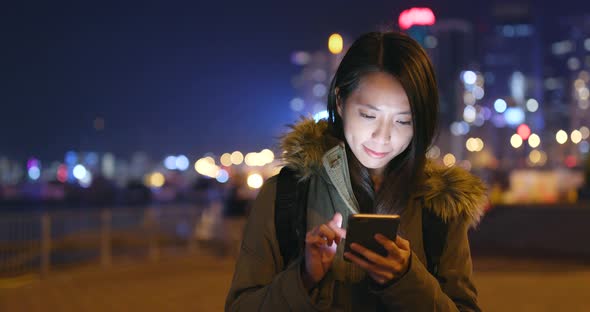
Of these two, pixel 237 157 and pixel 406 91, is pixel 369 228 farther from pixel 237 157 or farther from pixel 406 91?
pixel 237 157

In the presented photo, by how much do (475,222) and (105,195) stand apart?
139 feet

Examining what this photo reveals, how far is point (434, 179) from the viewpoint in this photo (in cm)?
238

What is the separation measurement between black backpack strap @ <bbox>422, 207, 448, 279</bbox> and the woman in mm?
18

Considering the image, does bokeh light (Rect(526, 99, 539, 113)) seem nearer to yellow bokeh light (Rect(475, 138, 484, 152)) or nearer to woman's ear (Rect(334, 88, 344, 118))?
yellow bokeh light (Rect(475, 138, 484, 152))

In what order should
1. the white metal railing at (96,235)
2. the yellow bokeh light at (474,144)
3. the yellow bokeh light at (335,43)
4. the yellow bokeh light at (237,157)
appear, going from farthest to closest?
the yellow bokeh light at (237,157)
the yellow bokeh light at (474,144)
the yellow bokeh light at (335,43)
the white metal railing at (96,235)

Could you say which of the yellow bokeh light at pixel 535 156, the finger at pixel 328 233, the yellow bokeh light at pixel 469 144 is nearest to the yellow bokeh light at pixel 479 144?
the yellow bokeh light at pixel 469 144

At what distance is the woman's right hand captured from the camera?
190 centimetres

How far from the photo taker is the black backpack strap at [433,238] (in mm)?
2260

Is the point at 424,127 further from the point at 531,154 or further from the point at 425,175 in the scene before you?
the point at 531,154

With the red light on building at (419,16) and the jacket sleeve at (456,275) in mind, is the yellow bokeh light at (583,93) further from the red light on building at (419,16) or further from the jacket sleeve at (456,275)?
the jacket sleeve at (456,275)

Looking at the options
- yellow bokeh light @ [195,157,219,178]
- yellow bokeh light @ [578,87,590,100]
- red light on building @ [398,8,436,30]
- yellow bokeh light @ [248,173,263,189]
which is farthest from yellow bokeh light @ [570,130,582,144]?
red light on building @ [398,8,436,30]

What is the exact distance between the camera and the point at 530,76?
443 feet

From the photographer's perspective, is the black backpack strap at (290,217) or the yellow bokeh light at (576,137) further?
the yellow bokeh light at (576,137)

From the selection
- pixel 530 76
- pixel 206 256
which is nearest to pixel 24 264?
pixel 206 256
